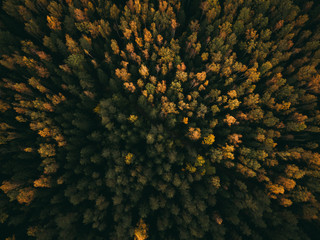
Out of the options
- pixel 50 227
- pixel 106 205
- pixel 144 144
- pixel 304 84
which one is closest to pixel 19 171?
pixel 50 227

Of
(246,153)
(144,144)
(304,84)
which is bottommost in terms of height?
(144,144)

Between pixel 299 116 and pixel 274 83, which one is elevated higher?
pixel 274 83

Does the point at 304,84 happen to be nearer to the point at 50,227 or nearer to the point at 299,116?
the point at 299,116

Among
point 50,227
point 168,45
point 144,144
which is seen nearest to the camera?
point 50,227

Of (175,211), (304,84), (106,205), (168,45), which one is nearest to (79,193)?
(106,205)

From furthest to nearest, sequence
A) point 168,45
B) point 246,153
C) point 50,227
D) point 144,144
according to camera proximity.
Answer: point 168,45, point 144,144, point 246,153, point 50,227

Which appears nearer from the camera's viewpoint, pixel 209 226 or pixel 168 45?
pixel 209 226

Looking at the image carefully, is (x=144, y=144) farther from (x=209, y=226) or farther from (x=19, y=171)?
(x=19, y=171)
